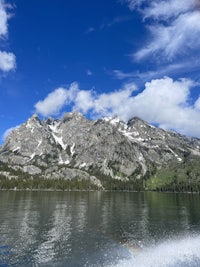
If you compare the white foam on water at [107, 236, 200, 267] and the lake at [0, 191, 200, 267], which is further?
the lake at [0, 191, 200, 267]

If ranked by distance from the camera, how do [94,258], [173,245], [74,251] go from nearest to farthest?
[94,258] → [74,251] → [173,245]

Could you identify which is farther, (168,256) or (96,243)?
(96,243)

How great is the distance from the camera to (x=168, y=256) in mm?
46812

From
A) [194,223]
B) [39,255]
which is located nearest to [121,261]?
[39,255]

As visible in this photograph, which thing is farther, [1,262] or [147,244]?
[147,244]

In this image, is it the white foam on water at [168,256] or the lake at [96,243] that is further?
the lake at [96,243]

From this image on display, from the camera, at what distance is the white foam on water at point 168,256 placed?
4175cm

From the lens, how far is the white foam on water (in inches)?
1644

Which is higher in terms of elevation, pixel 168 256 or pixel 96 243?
pixel 96 243

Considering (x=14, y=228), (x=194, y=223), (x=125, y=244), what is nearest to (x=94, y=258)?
(x=125, y=244)

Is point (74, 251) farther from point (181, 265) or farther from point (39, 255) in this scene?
point (181, 265)

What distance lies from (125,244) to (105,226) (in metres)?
22.7

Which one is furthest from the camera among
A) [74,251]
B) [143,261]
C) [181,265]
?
[74,251]

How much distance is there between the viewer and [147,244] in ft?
195
